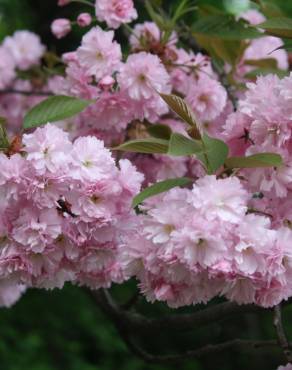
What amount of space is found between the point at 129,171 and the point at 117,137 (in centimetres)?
57

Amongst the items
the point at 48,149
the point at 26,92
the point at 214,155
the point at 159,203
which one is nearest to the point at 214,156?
the point at 214,155

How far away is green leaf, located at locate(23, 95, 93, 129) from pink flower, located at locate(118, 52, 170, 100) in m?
0.29

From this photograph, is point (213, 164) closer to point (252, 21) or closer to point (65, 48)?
point (252, 21)

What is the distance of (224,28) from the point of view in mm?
1956

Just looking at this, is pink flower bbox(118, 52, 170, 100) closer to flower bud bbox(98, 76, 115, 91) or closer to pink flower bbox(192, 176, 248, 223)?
flower bud bbox(98, 76, 115, 91)

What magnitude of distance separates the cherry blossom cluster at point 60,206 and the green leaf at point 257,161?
20 centimetres

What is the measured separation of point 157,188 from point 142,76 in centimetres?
56

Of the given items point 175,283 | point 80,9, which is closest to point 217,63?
point 175,283

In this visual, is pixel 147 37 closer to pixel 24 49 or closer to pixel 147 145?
pixel 147 145

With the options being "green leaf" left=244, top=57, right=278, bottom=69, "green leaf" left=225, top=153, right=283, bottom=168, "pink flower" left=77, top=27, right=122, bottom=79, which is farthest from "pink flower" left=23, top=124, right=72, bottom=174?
"green leaf" left=244, top=57, right=278, bottom=69

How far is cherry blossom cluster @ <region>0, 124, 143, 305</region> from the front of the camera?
1328mm

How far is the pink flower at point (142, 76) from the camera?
179cm

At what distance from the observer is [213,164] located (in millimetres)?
1287

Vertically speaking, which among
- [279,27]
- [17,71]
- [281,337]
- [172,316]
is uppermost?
[279,27]
